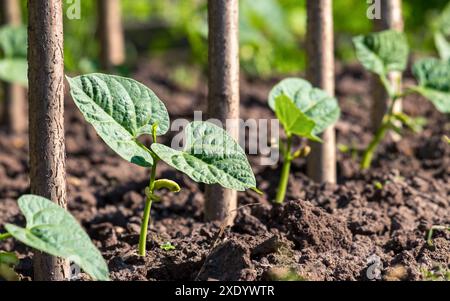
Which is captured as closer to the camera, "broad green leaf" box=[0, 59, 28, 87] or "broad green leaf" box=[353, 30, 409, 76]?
"broad green leaf" box=[353, 30, 409, 76]

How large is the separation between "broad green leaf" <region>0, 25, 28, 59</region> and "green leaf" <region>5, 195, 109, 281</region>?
176 cm

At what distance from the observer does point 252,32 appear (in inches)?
167

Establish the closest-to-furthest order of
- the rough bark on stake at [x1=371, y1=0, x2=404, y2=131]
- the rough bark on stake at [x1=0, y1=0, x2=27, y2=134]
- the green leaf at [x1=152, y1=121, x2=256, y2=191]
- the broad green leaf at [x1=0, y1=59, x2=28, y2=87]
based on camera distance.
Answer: the green leaf at [x1=152, y1=121, x2=256, y2=191] → the rough bark on stake at [x1=371, y1=0, x2=404, y2=131] → the broad green leaf at [x1=0, y1=59, x2=28, y2=87] → the rough bark on stake at [x1=0, y1=0, x2=27, y2=134]

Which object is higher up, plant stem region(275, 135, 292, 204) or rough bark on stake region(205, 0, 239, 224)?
rough bark on stake region(205, 0, 239, 224)

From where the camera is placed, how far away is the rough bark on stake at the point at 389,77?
308 centimetres

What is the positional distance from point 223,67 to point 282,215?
17.5 inches

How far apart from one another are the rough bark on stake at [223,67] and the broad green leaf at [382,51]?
0.56 meters

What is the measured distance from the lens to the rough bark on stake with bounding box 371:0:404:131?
10.1ft

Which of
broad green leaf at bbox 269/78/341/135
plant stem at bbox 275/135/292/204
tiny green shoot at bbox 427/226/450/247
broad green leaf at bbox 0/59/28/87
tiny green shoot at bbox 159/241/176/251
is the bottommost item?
tiny green shoot at bbox 159/241/176/251

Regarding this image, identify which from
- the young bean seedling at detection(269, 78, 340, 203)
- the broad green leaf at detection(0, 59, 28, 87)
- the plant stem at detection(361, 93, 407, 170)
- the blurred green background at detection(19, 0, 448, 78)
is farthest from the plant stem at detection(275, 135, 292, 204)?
the blurred green background at detection(19, 0, 448, 78)

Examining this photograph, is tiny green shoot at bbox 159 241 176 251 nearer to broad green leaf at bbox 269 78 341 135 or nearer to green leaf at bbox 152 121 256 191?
green leaf at bbox 152 121 256 191

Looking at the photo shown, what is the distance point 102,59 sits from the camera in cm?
422

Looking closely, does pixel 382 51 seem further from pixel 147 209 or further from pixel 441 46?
pixel 147 209

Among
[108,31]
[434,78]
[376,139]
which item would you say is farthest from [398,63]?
[108,31]
